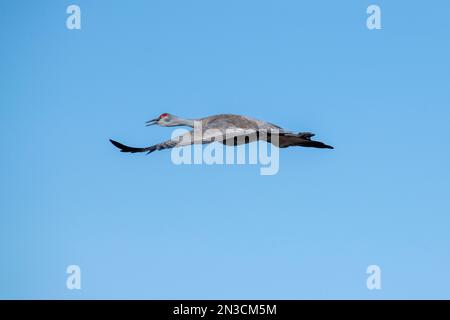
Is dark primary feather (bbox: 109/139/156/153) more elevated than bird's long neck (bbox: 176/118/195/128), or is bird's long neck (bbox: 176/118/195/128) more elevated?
bird's long neck (bbox: 176/118/195/128)

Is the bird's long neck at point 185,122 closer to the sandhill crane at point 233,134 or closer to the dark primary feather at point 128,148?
the sandhill crane at point 233,134

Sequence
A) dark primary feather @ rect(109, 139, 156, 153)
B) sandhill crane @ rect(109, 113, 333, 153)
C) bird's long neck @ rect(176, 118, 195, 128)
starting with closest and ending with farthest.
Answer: sandhill crane @ rect(109, 113, 333, 153)
dark primary feather @ rect(109, 139, 156, 153)
bird's long neck @ rect(176, 118, 195, 128)

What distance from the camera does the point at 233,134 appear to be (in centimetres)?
3762

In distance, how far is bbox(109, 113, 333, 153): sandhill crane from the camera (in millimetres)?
37125

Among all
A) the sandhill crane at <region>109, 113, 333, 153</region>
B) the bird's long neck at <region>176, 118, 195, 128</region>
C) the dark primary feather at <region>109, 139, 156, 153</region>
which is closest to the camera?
the sandhill crane at <region>109, 113, 333, 153</region>

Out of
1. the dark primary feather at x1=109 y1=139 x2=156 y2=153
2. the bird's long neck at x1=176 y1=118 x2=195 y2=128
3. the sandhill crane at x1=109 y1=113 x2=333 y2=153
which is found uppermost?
the bird's long neck at x1=176 y1=118 x2=195 y2=128

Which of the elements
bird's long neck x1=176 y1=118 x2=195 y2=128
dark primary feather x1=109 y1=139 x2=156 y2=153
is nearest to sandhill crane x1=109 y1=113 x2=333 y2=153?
dark primary feather x1=109 y1=139 x2=156 y2=153

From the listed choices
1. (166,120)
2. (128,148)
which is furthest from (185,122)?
(128,148)

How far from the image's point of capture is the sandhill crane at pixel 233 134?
37125 mm

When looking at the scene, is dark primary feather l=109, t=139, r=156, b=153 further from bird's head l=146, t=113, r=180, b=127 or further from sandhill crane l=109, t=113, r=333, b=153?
→ bird's head l=146, t=113, r=180, b=127

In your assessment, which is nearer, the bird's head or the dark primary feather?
the dark primary feather

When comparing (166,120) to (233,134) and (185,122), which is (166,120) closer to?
(185,122)
